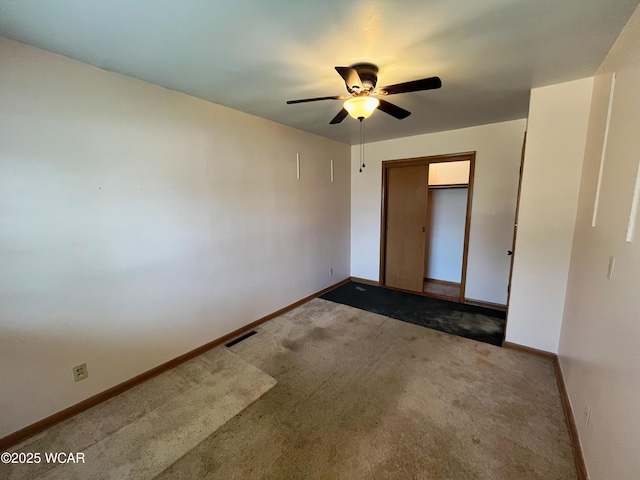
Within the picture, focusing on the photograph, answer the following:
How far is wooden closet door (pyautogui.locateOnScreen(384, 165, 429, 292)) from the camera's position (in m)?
4.00

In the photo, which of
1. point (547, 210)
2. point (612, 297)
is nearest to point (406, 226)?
point (547, 210)

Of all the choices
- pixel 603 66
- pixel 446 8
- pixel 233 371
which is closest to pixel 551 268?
pixel 603 66

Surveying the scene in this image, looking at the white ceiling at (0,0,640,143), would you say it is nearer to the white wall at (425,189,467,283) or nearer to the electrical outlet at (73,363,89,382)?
the electrical outlet at (73,363,89,382)

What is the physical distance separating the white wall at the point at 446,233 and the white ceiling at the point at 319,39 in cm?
223

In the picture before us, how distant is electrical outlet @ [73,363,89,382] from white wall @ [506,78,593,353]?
12.0 feet

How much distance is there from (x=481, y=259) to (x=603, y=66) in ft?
7.59

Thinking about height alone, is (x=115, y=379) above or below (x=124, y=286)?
below

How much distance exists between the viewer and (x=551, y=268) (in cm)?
234

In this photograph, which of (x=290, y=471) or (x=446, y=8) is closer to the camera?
(x=446, y=8)

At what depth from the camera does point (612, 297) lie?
50.8 inches

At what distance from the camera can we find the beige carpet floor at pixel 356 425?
145 cm

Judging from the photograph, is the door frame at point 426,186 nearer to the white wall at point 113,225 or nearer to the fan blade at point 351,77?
the white wall at point 113,225

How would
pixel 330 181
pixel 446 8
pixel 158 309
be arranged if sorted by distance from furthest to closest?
pixel 330 181, pixel 158 309, pixel 446 8

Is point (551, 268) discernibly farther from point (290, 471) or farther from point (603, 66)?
point (290, 471)
